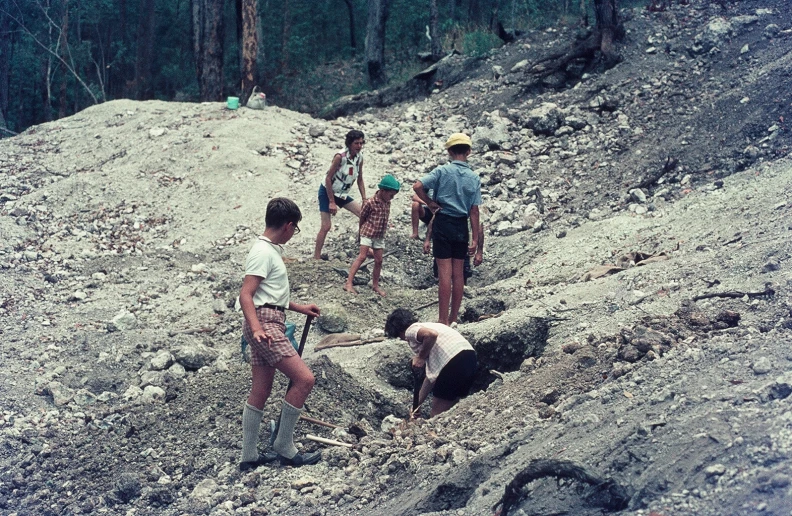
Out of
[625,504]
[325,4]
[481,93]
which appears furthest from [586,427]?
[325,4]

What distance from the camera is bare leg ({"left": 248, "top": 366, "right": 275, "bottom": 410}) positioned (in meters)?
5.06

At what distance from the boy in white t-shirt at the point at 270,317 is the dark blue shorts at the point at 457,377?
104 cm

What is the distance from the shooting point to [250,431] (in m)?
5.21

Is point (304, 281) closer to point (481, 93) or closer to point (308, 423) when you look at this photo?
point (308, 423)

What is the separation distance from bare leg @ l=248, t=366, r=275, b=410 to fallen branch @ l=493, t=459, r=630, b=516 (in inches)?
63.5

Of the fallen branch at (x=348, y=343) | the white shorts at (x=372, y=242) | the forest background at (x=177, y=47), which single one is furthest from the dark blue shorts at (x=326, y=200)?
the forest background at (x=177, y=47)

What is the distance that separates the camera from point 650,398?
15.1ft

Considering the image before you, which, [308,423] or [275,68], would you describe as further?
[275,68]

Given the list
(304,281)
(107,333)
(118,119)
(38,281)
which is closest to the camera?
(107,333)

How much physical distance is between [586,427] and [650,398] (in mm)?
365

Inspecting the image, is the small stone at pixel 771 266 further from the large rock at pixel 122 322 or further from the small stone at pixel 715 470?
the large rock at pixel 122 322

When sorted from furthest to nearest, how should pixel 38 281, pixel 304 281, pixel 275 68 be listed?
pixel 275 68
pixel 38 281
pixel 304 281

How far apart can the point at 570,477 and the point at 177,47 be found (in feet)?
98.6

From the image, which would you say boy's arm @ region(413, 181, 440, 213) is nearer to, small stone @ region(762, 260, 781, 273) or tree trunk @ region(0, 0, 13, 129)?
small stone @ region(762, 260, 781, 273)
